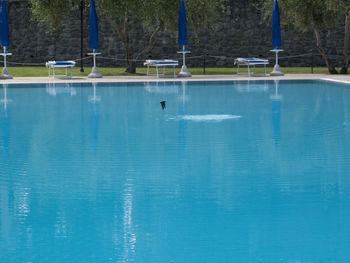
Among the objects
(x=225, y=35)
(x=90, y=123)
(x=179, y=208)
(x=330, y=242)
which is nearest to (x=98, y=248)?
(x=179, y=208)

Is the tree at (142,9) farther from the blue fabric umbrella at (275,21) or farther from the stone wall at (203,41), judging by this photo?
the stone wall at (203,41)

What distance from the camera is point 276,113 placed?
40.8 ft

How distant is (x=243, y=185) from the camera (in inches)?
250

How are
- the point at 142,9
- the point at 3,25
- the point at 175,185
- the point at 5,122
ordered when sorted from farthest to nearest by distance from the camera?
the point at 142,9 → the point at 3,25 → the point at 5,122 → the point at 175,185

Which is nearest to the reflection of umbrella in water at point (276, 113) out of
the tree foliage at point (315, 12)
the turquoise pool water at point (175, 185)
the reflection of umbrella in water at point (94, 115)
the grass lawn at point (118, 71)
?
the turquoise pool water at point (175, 185)

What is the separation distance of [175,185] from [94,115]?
20.6 feet

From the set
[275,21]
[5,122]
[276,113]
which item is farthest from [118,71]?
[5,122]

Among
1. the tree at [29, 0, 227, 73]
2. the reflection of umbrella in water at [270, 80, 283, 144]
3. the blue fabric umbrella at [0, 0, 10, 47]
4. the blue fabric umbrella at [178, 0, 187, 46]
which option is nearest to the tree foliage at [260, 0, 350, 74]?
the tree at [29, 0, 227, 73]

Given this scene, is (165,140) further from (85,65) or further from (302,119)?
(85,65)

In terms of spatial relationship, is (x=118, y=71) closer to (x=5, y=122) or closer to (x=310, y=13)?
(x=310, y=13)

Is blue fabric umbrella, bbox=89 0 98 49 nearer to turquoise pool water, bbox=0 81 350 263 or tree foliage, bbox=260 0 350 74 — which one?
tree foliage, bbox=260 0 350 74

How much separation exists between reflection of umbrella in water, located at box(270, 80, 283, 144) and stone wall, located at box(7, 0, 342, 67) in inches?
473

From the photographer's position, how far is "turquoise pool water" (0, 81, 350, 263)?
14.8 ft

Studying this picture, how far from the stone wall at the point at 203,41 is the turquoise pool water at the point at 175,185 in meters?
16.6
